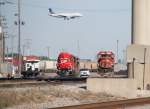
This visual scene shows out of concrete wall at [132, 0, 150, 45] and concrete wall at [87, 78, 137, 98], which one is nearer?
concrete wall at [87, 78, 137, 98]

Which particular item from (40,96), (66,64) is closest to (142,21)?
(40,96)

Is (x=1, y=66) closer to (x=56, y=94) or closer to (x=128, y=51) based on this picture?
(x=128, y=51)

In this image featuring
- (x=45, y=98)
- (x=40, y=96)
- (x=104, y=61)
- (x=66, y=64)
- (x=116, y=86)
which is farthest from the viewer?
(x=66, y=64)

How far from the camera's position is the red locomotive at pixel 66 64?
176 feet

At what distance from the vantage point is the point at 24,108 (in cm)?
1792

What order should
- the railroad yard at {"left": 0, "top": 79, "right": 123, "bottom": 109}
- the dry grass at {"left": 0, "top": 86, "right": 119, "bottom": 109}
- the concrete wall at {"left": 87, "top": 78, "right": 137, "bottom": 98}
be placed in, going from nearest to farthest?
the railroad yard at {"left": 0, "top": 79, "right": 123, "bottom": 109}, the dry grass at {"left": 0, "top": 86, "right": 119, "bottom": 109}, the concrete wall at {"left": 87, "top": 78, "right": 137, "bottom": 98}

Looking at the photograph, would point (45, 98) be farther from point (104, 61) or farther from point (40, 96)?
point (104, 61)

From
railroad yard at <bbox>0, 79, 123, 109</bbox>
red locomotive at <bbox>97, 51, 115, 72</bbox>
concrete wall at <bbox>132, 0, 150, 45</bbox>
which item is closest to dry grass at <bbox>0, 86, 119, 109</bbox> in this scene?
railroad yard at <bbox>0, 79, 123, 109</bbox>

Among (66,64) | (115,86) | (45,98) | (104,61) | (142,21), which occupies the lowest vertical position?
(45,98)

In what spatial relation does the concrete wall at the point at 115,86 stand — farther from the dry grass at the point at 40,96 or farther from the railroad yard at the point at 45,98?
the dry grass at the point at 40,96

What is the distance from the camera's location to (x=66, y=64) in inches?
2105

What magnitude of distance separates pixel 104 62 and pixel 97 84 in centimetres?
2552

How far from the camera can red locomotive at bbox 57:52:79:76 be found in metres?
53.6

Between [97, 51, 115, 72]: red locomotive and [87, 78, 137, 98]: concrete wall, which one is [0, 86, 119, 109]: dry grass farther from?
[97, 51, 115, 72]: red locomotive
